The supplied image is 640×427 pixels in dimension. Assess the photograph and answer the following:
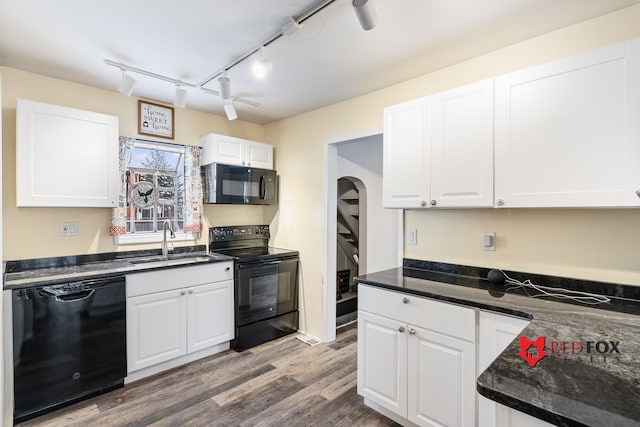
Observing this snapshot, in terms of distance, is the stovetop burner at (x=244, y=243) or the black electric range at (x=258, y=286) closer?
the black electric range at (x=258, y=286)

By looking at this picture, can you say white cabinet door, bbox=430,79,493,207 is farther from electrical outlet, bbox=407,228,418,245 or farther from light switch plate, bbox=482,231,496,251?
electrical outlet, bbox=407,228,418,245

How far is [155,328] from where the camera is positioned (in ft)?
8.46

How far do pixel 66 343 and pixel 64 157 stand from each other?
1351mm

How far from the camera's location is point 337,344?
3260 millimetres

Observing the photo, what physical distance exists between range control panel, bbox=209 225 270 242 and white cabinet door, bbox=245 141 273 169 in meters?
0.75

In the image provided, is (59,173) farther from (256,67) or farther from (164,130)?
(256,67)

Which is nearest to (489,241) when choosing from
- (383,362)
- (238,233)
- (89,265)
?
(383,362)

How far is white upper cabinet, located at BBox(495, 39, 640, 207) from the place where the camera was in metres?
1.45

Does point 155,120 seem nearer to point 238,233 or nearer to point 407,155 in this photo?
point 238,233

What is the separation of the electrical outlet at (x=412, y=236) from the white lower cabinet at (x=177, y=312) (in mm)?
1703

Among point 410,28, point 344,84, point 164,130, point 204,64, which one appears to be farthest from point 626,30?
point 164,130

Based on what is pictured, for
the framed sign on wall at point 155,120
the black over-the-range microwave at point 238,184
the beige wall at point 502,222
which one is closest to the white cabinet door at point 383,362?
the beige wall at point 502,222
